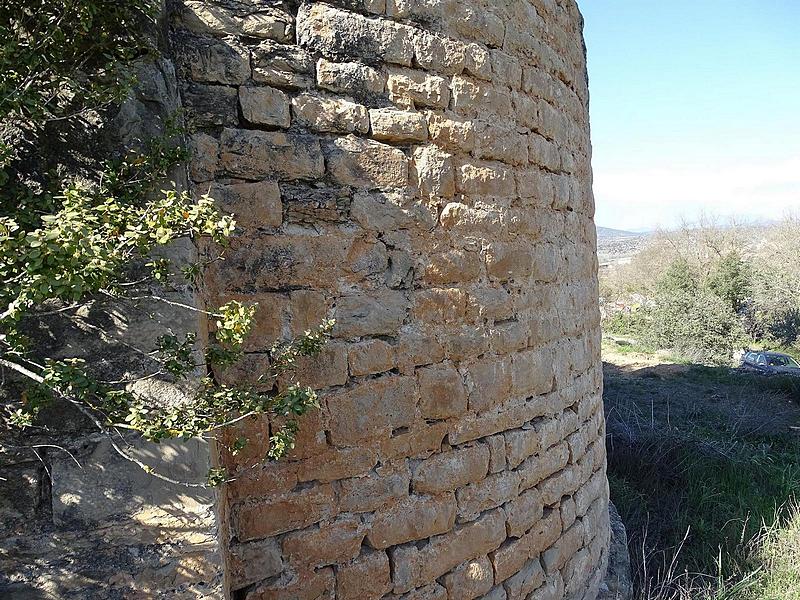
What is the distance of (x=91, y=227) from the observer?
1.35m

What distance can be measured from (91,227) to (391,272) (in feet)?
3.73

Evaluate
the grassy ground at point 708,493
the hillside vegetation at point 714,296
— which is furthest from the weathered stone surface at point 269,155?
the hillside vegetation at point 714,296

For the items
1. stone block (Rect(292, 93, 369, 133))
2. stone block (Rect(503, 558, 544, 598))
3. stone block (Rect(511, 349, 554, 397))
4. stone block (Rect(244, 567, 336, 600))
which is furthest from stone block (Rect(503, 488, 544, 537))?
stone block (Rect(292, 93, 369, 133))

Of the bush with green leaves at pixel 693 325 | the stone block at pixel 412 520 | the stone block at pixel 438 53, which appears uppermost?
the stone block at pixel 438 53

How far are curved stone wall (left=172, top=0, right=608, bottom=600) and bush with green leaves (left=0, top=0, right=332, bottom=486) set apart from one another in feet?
1.01

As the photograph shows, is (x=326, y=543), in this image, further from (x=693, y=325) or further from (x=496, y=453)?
(x=693, y=325)

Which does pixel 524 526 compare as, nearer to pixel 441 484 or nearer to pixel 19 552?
pixel 441 484

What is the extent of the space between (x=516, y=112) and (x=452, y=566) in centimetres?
188

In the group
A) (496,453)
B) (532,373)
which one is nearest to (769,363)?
(532,373)

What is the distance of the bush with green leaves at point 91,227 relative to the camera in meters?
1.30

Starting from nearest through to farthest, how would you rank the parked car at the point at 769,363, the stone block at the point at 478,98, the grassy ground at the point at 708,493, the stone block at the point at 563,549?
the stone block at the point at 478,98 → the stone block at the point at 563,549 → the grassy ground at the point at 708,493 → the parked car at the point at 769,363

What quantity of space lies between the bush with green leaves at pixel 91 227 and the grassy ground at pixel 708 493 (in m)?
3.16

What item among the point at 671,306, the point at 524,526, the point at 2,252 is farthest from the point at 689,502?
the point at 671,306

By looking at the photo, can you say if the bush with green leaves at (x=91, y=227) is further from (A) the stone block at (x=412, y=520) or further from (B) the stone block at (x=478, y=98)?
(B) the stone block at (x=478, y=98)
